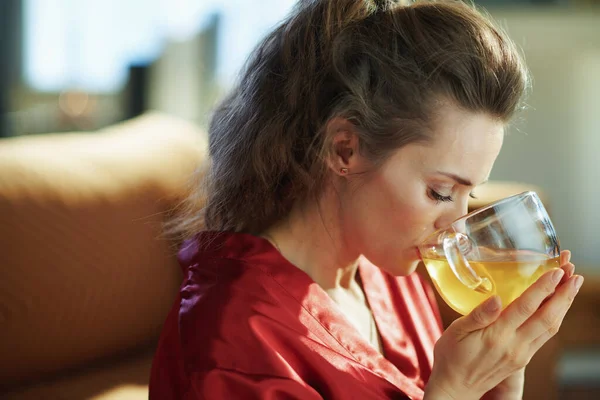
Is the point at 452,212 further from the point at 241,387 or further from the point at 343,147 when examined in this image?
the point at 241,387

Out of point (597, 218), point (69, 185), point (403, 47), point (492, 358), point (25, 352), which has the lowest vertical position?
point (597, 218)

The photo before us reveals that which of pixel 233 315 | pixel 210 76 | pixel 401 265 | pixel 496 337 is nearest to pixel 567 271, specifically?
pixel 496 337

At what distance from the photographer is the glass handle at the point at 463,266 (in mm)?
1004

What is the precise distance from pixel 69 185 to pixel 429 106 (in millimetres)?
677

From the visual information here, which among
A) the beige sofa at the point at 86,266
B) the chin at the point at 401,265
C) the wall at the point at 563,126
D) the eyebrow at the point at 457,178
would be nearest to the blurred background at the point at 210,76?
the wall at the point at 563,126

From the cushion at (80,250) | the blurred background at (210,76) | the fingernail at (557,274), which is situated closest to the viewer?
the fingernail at (557,274)

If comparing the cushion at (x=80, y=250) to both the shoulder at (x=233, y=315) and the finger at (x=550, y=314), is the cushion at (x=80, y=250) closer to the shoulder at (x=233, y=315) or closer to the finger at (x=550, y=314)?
the shoulder at (x=233, y=315)

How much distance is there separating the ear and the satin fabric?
0.17 m

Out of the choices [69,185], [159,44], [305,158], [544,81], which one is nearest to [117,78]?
[159,44]

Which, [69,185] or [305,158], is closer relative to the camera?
[305,158]

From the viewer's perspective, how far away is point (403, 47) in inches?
42.1

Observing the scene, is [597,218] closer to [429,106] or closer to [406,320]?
[406,320]

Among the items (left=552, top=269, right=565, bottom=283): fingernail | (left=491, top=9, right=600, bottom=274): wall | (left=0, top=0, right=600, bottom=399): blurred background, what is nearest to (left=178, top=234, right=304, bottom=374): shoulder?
(left=552, top=269, right=565, bottom=283): fingernail

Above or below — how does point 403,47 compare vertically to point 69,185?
above
